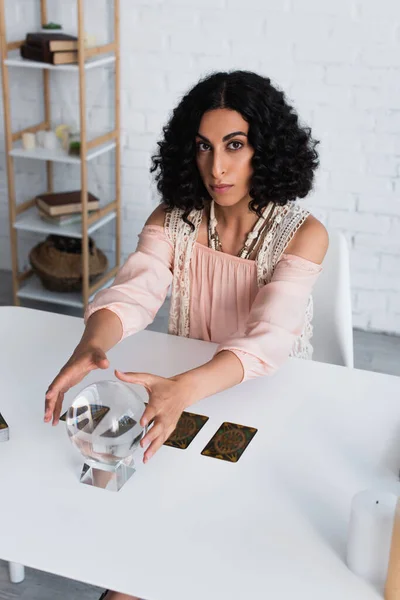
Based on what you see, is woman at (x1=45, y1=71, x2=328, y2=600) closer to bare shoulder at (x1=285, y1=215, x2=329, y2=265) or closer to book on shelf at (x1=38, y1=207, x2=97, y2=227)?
bare shoulder at (x1=285, y1=215, x2=329, y2=265)

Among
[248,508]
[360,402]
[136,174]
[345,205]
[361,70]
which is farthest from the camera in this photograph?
[136,174]

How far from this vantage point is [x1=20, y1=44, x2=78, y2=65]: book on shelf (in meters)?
2.65

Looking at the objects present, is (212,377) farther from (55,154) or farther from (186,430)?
(55,154)

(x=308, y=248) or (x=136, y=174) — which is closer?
(x=308, y=248)

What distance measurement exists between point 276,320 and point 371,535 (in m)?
0.55

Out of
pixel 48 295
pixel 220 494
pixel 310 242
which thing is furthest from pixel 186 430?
pixel 48 295

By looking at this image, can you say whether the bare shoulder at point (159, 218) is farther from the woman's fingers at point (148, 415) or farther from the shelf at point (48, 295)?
the shelf at point (48, 295)

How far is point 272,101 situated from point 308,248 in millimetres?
302

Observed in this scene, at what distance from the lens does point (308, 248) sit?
1.53 meters

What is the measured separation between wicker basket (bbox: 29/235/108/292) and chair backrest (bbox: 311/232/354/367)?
1432 millimetres

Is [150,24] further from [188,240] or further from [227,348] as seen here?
[227,348]

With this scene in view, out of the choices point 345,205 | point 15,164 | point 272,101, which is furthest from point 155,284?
point 15,164

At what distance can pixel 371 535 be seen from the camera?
91 centimetres

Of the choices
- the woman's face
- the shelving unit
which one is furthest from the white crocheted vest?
the shelving unit
